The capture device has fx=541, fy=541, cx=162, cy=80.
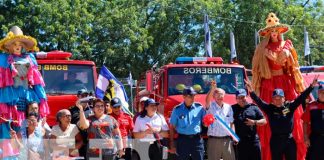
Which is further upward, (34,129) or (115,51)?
(115,51)

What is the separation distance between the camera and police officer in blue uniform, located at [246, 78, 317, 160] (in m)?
7.46

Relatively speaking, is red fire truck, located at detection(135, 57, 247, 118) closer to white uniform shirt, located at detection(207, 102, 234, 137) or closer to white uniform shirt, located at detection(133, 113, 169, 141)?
white uniform shirt, located at detection(133, 113, 169, 141)

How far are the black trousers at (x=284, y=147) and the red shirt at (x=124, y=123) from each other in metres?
2.24

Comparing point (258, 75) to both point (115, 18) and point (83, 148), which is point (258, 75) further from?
point (115, 18)

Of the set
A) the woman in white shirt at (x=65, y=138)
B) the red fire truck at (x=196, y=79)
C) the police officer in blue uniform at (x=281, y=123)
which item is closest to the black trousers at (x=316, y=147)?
the police officer in blue uniform at (x=281, y=123)

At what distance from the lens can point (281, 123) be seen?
24.5 ft

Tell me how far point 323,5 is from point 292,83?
25.2 m

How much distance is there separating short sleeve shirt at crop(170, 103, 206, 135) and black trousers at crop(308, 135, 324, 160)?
1.57 meters

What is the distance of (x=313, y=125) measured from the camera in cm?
758

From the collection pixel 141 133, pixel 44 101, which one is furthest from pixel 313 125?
pixel 44 101

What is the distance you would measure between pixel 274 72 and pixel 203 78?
2.16 meters

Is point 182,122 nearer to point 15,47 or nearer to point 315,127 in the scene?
point 315,127

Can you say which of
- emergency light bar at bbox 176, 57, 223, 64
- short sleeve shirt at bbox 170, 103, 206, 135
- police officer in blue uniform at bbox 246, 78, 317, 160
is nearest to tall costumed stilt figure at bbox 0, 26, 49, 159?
short sleeve shirt at bbox 170, 103, 206, 135

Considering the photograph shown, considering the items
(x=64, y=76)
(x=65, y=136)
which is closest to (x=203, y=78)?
(x=64, y=76)
